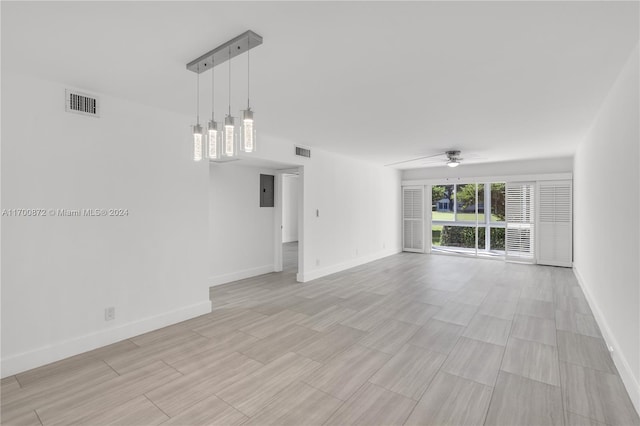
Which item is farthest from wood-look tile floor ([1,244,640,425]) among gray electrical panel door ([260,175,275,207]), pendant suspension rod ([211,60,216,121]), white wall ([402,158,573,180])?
white wall ([402,158,573,180])

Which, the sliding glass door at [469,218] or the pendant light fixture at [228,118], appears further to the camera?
the sliding glass door at [469,218]

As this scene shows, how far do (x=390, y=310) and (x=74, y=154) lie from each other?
405cm

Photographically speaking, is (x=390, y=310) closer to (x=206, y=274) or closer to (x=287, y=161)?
(x=206, y=274)

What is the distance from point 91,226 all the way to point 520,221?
27.9 ft

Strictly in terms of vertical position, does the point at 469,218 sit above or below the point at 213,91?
below

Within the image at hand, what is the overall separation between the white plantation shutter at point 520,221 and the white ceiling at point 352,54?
393 centimetres

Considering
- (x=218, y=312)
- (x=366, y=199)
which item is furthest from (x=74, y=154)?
(x=366, y=199)

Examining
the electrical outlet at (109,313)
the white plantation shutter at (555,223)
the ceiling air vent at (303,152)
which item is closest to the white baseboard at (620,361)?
the white plantation shutter at (555,223)

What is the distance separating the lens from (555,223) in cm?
718

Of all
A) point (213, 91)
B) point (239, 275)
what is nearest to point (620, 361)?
point (213, 91)

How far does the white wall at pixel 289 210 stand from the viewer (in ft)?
38.4

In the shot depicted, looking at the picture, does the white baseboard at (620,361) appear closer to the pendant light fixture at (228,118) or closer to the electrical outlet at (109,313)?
the pendant light fixture at (228,118)

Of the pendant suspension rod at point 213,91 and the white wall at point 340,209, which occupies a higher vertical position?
the pendant suspension rod at point 213,91

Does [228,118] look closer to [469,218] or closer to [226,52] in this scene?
[226,52]
